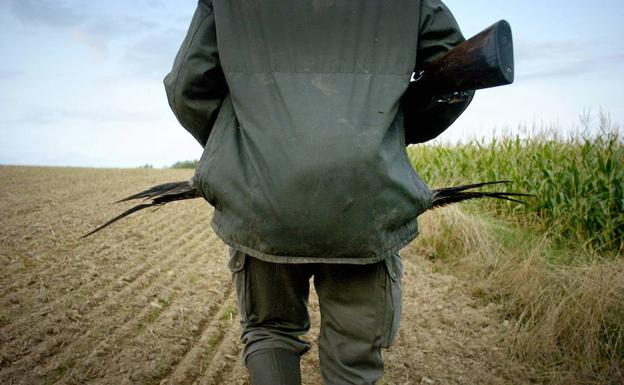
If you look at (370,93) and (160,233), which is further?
(160,233)

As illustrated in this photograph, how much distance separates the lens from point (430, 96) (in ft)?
4.51

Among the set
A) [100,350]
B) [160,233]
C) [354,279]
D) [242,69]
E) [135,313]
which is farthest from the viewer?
[160,233]

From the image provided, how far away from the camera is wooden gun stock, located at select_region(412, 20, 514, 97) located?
1.11 m

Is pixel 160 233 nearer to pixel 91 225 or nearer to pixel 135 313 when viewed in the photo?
pixel 91 225

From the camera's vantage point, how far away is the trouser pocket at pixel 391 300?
1332 millimetres

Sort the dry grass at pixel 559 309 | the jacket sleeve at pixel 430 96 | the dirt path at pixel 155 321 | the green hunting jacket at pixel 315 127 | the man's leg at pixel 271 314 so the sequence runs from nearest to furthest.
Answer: the green hunting jacket at pixel 315 127
the jacket sleeve at pixel 430 96
the man's leg at pixel 271 314
the dirt path at pixel 155 321
the dry grass at pixel 559 309

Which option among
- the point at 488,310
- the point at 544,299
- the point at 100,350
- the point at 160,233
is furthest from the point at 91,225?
the point at 544,299

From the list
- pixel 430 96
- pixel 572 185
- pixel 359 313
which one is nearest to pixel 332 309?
pixel 359 313

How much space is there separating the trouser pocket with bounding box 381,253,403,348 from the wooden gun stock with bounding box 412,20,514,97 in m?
0.61

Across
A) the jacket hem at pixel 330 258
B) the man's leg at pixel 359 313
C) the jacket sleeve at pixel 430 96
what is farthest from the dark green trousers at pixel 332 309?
the jacket sleeve at pixel 430 96

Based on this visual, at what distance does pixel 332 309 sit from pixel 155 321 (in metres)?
2.11

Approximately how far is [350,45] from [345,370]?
3.47 feet

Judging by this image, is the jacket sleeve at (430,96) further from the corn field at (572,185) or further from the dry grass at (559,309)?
the corn field at (572,185)

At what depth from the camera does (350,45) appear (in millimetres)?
1183
